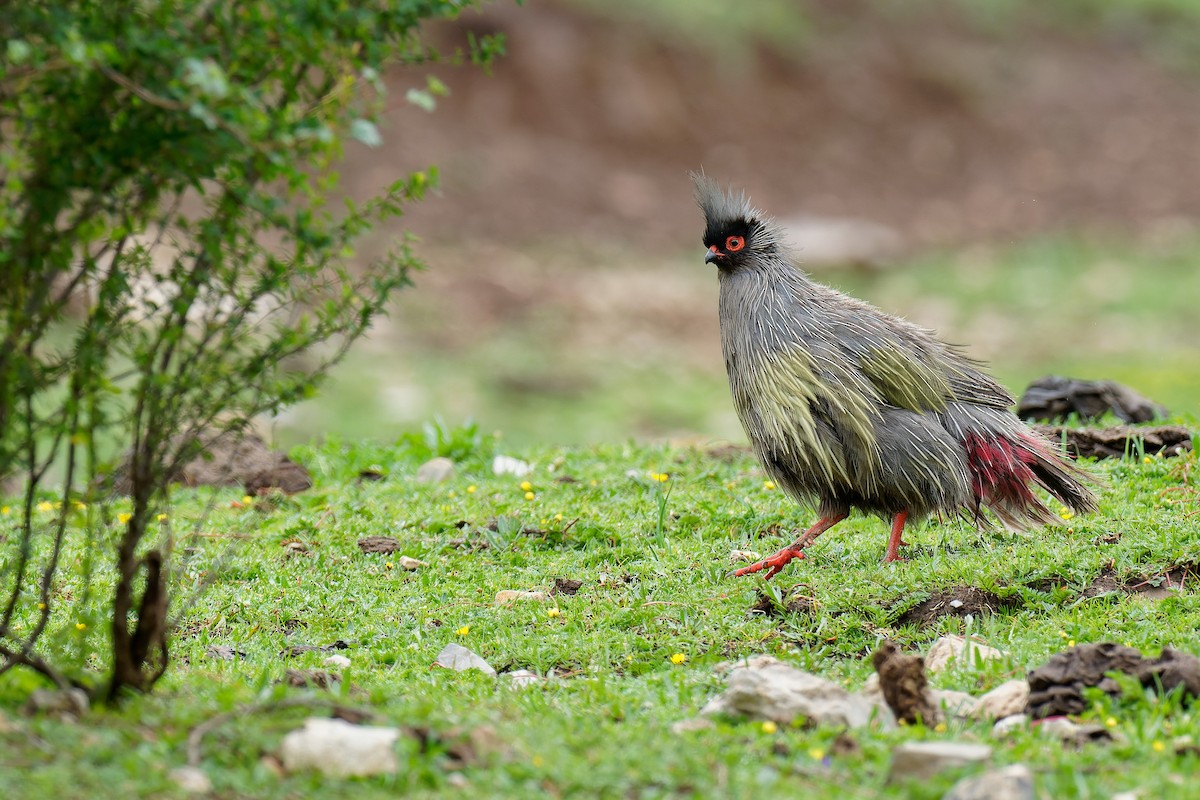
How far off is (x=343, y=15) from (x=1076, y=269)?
17111mm

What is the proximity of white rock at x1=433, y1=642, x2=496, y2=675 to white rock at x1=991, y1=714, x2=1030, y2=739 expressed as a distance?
1.86m

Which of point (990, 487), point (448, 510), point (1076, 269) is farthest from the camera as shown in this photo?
point (1076, 269)

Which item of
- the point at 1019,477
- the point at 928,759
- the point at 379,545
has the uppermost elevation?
the point at 1019,477

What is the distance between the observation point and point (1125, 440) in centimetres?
725

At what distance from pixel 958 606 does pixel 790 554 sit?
2.65 ft

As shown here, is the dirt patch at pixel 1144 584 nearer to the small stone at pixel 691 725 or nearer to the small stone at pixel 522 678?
the small stone at pixel 691 725

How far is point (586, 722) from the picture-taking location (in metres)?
4.28

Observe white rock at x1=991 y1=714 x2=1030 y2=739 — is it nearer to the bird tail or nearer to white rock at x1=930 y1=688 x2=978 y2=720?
white rock at x1=930 y1=688 x2=978 y2=720

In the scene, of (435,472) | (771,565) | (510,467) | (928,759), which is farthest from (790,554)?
(435,472)

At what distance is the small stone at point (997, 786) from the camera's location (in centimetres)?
343

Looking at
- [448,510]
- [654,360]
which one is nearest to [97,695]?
[448,510]

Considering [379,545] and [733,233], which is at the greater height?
[733,233]

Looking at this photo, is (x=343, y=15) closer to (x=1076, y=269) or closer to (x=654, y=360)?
(x=654, y=360)

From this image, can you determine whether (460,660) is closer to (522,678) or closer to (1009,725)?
(522,678)
